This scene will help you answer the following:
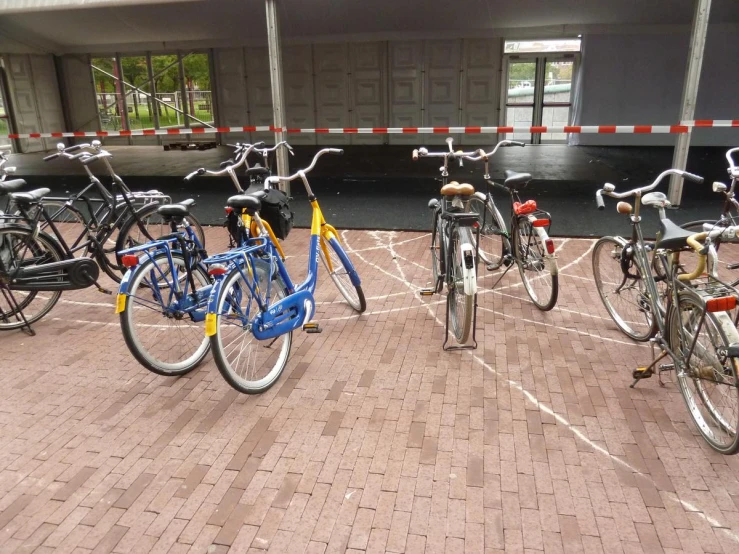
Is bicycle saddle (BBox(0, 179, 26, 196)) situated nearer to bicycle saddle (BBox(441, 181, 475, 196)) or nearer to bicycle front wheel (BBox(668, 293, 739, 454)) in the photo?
bicycle saddle (BBox(441, 181, 475, 196))

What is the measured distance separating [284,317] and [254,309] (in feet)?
0.58

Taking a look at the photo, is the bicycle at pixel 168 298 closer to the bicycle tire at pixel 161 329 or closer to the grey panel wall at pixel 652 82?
the bicycle tire at pixel 161 329

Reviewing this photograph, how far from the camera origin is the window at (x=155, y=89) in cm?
1641

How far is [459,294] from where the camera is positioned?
147 inches

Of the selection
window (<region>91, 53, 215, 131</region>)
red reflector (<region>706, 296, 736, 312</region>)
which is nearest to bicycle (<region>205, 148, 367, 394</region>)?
red reflector (<region>706, 296, 736, 312</region>)

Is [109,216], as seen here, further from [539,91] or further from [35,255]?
[539,91]

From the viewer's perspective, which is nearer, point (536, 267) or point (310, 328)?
point (310, 328)

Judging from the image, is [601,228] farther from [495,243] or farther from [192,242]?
[192,242]

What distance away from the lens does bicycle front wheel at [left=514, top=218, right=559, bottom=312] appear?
4113 millimetres

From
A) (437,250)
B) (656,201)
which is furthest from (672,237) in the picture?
(437,250)

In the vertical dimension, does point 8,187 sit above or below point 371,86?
below

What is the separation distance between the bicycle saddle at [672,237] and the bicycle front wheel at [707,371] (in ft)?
0.96

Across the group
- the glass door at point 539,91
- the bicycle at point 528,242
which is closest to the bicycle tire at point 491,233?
the bicycle at point 528,242

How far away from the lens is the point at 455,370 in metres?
3.48
